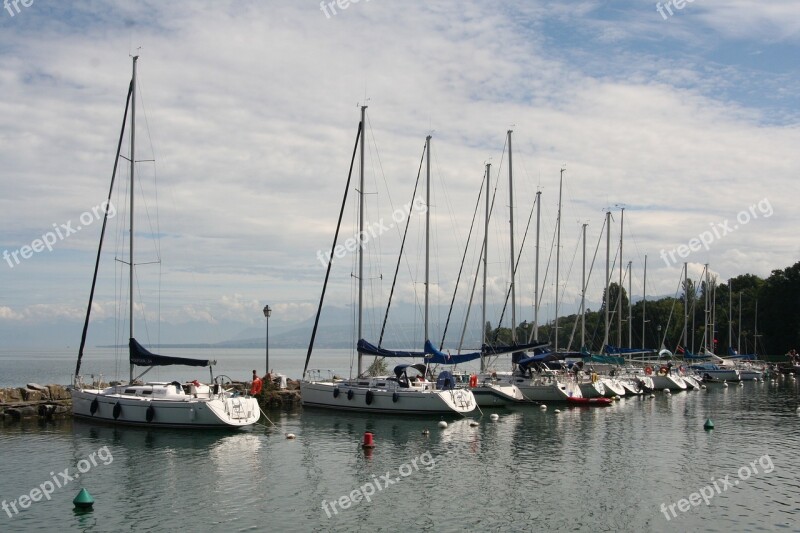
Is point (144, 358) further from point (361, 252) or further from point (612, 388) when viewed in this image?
point (612, 388)

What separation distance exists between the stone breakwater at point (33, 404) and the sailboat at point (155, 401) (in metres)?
1.80

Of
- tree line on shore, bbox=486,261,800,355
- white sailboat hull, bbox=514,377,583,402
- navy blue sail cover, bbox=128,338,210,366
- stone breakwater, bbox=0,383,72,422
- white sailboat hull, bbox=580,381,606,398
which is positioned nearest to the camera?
navy blue sail cover, bbox=128,338,210,366

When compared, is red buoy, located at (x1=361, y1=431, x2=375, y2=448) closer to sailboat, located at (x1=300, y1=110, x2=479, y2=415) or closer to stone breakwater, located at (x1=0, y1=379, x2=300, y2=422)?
sailboat, located at (x1=300, y1=110, x2=479, y2=415)

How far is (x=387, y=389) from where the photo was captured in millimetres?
40844

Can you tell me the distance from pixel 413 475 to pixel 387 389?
15221 millimetres

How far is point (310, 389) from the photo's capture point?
43.8 metres

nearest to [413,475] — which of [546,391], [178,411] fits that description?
[178,411]

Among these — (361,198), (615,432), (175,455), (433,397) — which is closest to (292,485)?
(175,455)

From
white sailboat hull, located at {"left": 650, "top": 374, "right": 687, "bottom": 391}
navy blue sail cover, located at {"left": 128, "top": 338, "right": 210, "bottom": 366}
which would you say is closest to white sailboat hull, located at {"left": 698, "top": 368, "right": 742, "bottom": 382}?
white sailboat hull, located at {"left": 650, "top": 374, "right": 687, "bottom": 391}

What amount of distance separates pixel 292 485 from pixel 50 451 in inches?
456

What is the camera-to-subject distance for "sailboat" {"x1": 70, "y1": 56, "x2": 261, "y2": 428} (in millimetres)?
33688

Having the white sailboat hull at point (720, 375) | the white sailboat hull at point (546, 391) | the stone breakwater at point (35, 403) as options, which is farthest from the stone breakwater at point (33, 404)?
the white sailboat hull at point (720, 375)

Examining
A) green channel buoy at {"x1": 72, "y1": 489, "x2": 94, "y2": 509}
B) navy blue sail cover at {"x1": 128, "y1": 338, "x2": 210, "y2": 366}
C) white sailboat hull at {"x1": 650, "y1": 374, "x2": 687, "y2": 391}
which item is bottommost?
green channel buoy at {"x1": 72, "y1": 489, "x2": 94, "y2": 509}

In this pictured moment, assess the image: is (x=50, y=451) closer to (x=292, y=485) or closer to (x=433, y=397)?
(x=292, y=485)
